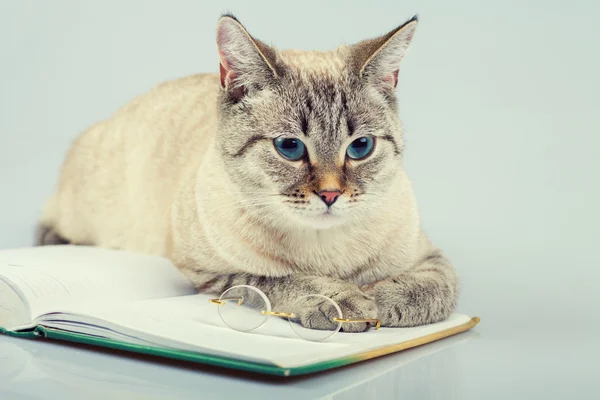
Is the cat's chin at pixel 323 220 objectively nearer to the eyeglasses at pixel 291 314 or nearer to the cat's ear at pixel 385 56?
the eyeglasses at pixel 291 314

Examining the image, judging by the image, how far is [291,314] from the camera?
228 centimetres

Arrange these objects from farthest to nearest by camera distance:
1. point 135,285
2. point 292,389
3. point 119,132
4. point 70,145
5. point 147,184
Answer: point 70,145, point 119,132, point 147,184, point 135,285, point 292,389

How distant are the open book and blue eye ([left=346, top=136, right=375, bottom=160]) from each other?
0.55m

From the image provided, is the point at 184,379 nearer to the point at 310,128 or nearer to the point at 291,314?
the point at 291,314

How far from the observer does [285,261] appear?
99.3 inches

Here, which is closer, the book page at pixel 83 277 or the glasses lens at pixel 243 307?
the glasses lens at pixel 243 307

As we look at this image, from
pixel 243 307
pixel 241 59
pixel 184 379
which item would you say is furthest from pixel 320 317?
pixel 241 59

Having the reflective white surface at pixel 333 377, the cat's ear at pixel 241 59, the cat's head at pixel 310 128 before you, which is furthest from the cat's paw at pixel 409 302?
the cat's ear at pixel 241 59

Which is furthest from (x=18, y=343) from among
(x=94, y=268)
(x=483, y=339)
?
(x=483, y=339)

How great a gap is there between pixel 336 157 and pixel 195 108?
1352mm

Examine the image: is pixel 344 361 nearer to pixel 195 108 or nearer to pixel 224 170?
pixel 224 170

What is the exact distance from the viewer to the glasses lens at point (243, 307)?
2.25 m

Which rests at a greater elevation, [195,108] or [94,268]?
[195,108]

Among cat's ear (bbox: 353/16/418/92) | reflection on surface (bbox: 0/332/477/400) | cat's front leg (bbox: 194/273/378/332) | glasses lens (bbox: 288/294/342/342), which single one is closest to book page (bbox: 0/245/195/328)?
reflection on surface (bbox: 0/332/477/400)
